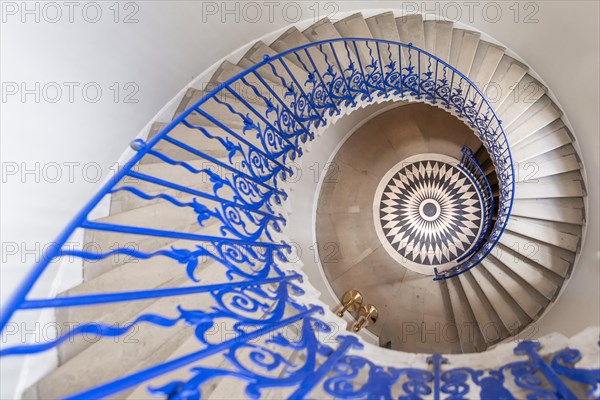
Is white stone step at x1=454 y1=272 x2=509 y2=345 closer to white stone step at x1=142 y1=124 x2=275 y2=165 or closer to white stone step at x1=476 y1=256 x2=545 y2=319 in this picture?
white stone step at x1=476 y1=256 x2=545 y2=319

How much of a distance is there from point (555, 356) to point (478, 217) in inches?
256

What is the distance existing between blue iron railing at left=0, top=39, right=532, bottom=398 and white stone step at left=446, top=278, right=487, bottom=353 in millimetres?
310

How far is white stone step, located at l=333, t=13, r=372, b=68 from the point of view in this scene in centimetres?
525

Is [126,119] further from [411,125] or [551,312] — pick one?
[551,312]

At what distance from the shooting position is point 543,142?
235 inches

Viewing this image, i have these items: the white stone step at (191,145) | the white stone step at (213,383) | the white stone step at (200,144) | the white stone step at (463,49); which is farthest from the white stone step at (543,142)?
the white stone step at (213,383)

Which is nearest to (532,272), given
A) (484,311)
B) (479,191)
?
(484,311)

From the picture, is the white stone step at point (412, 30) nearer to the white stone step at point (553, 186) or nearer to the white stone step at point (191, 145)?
the white stone step at point (553, 186)

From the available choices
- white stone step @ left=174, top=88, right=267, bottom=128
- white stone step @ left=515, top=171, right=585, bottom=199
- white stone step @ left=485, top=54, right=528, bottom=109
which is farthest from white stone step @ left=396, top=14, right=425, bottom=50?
white stone step @ left=515, top=171, right=585, bottom=199

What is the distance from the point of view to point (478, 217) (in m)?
7.88

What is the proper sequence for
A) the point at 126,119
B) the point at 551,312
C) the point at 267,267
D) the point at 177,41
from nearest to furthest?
the point at 267,267
the point at 126,119
the point at 177,41
the point at 551,312

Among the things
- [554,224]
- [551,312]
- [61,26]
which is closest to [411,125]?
[554,224]

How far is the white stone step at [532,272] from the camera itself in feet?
19.5

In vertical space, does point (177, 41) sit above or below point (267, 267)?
above
